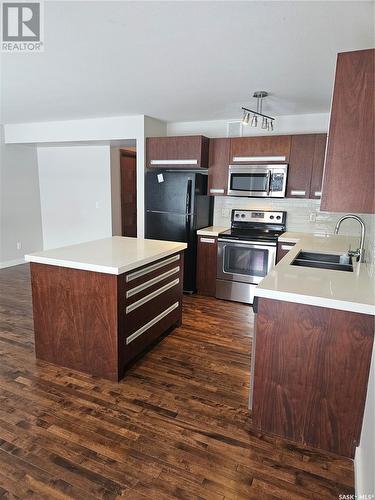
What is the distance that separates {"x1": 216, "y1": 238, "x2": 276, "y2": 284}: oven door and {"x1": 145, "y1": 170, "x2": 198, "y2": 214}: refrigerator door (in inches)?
26.4

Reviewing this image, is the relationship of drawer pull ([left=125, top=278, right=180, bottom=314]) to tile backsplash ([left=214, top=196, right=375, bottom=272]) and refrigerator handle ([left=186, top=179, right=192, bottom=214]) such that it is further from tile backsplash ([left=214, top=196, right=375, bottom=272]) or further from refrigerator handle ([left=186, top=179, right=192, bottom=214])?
tile backsplash ([left=214, top=196, right=375, bottom=272])

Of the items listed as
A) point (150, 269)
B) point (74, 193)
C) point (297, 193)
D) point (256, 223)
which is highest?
point (297, 193)

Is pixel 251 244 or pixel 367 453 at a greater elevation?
pixel 251 244

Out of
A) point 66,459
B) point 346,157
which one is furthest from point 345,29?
point 66,459

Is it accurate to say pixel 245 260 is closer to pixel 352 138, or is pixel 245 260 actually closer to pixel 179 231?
pixel 179 231

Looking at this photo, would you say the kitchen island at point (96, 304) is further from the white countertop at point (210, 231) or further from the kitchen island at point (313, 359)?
the white countertop at point (210, 231)

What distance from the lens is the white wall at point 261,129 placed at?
156 inches

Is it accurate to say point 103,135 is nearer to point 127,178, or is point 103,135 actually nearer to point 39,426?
point 127,178

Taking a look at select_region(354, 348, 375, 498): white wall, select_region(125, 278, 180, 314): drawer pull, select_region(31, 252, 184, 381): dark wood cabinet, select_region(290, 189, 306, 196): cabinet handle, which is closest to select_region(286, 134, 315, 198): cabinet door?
select_region(290, 189, 306, 196): cabinet handle

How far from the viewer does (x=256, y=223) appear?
14.3ft

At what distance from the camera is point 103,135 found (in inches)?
174

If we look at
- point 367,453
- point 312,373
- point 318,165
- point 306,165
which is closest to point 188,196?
point 306,165

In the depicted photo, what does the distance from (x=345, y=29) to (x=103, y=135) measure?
10.9 ft

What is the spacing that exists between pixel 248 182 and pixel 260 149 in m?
0.42
